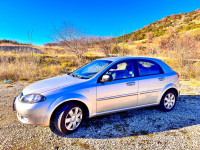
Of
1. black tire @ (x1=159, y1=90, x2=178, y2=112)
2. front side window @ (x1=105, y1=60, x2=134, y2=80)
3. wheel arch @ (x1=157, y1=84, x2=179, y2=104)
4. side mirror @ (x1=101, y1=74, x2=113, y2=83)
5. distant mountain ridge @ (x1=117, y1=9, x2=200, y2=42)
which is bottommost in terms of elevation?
black tire @ (x1=159, y1=90, x2=178, y2=112)

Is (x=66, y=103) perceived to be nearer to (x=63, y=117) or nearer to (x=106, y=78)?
(x=63, y=117)

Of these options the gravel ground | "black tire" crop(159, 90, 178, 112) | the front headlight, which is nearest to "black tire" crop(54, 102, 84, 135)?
the gravel ground

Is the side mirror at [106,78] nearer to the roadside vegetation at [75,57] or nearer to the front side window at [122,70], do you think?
the front side window at [122,70]

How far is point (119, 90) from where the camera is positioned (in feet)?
10.2

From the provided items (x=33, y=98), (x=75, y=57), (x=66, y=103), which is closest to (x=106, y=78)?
(x=66, y=103)

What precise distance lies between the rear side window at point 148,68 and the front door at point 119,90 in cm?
25

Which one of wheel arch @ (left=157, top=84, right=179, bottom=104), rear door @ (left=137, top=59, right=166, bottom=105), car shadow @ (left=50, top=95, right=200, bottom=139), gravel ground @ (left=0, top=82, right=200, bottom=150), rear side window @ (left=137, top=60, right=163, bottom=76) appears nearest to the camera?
gravel ground @ (left=0, top=82, right=200, bottom=150)

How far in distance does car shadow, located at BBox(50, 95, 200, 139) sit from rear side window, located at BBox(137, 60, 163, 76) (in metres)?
1.13

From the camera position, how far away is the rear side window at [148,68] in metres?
3.53

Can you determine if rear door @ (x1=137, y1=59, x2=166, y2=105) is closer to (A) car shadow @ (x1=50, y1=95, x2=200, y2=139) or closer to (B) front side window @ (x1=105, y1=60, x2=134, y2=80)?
(B) front side window @ (x1=105, y1=60, x2=134, y2=80)

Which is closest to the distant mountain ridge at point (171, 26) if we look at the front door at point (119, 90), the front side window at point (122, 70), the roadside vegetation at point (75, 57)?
the roadside vegetation at point (75, 57)

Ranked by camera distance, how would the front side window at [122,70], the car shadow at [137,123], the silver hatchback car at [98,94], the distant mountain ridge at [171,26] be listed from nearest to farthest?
the silver hatchback car at [98,94], the car shadow at [137,123], the front side window at [122,70], the distant mountain ridge at [171,26]

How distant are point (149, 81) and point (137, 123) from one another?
42.3 inches

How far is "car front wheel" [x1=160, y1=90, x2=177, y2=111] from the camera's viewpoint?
378 cm
